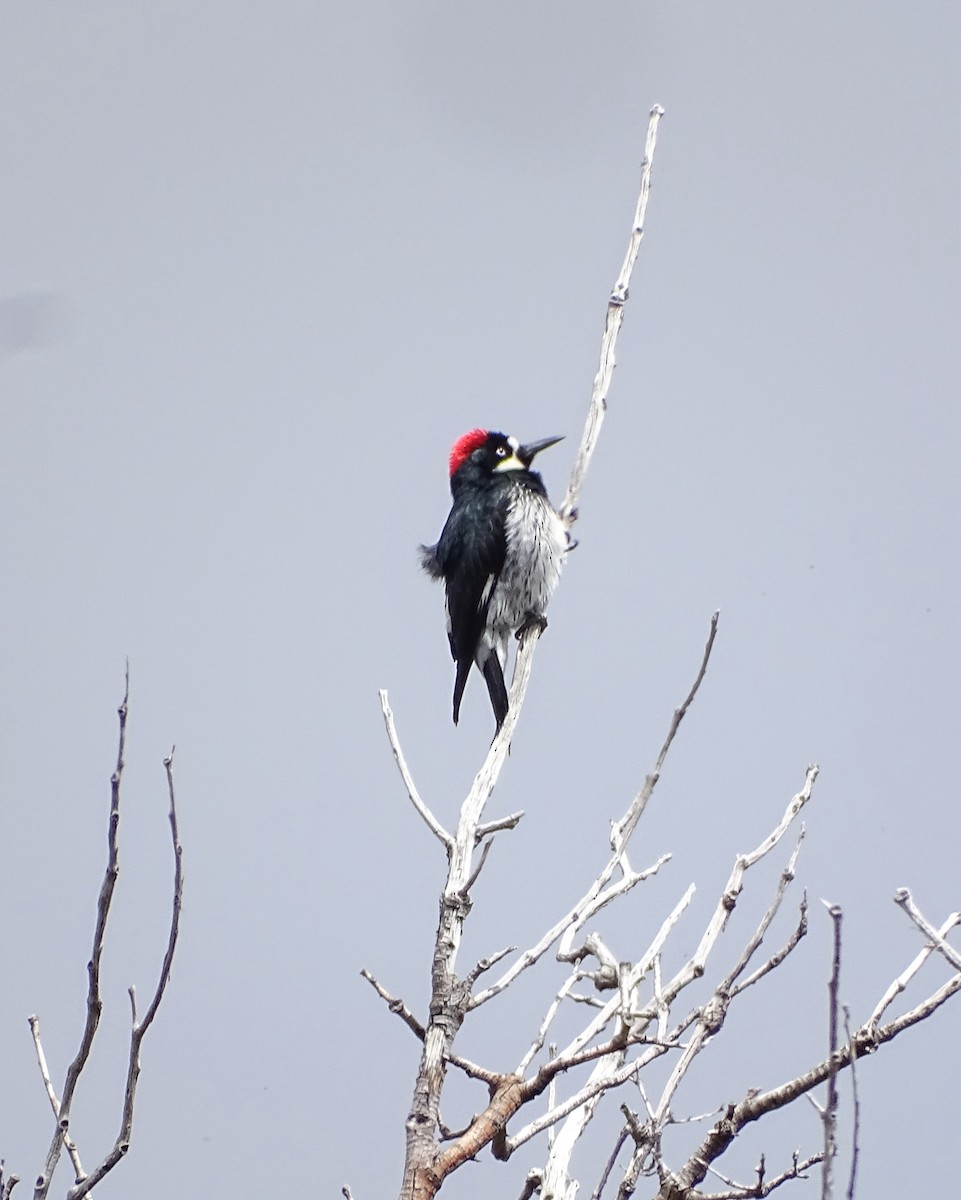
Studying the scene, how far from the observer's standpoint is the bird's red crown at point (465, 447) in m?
5.32

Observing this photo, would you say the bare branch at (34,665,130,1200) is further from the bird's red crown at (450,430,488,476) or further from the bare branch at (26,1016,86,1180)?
the bird's red crown at (450,430,488,476)

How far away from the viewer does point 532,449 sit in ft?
16.8

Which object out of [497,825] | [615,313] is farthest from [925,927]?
[615,313]

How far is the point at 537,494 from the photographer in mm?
4938

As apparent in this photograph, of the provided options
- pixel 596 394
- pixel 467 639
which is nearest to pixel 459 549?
pixel 467 639

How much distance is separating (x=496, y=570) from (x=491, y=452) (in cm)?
75

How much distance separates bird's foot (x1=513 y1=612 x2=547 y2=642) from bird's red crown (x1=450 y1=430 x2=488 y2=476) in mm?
896

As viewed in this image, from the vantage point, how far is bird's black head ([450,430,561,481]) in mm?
5133

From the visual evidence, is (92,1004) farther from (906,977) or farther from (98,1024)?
(906,977)

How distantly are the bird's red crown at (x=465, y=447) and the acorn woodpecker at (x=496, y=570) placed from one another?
388 mm

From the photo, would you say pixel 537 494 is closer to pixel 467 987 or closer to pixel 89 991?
pixel 467 987

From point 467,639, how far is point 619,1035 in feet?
9.45

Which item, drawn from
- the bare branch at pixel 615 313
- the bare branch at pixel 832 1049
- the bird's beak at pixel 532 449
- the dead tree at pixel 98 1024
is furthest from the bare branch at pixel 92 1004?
the bird's beak at pixel 532 449

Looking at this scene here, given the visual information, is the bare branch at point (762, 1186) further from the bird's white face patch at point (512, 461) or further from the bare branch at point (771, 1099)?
the bird's white face patch at point (512, 461)
